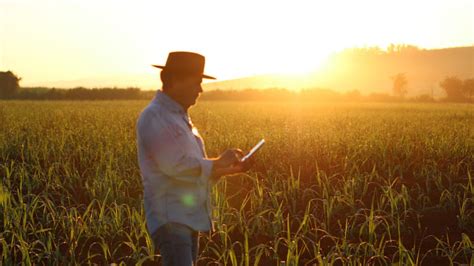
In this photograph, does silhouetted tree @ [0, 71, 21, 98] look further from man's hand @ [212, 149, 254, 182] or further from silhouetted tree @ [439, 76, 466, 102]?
silhouetted tree @ [439, 76, 466, 102]

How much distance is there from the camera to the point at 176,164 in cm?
285

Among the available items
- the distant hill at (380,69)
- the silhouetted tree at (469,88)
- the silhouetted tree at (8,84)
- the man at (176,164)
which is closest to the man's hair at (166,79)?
the man at (176,164)

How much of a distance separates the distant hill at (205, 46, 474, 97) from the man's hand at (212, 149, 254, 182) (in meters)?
133

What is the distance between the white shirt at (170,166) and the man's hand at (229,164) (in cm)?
5

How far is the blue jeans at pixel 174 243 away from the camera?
291cm

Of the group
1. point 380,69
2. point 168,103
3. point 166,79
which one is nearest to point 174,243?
point 168,103

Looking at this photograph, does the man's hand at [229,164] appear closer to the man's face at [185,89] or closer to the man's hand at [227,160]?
the man's hand at [227,160]

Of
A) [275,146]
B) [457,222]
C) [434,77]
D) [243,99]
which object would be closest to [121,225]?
[457,222]

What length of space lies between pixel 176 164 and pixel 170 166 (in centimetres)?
4

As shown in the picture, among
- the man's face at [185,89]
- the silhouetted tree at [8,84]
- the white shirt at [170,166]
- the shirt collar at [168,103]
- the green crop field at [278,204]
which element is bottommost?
the green crop field at [278,204]

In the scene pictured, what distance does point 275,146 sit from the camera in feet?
31.6

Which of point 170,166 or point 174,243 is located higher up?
point 170,166

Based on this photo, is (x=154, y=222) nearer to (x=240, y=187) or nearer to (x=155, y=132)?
(x=155, y=132)

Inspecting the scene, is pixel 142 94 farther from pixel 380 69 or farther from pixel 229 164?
pixel 380 69
